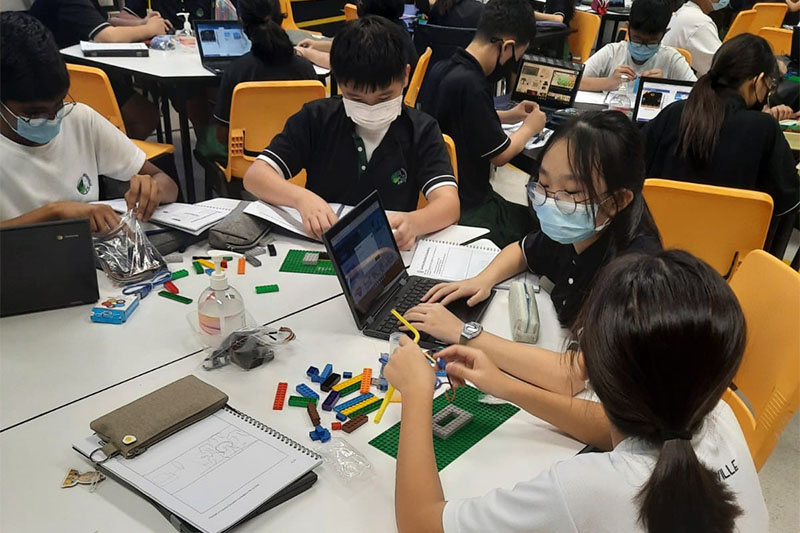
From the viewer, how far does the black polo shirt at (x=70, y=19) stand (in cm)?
376

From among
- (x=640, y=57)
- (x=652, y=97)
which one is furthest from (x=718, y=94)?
(x=640, y=57)

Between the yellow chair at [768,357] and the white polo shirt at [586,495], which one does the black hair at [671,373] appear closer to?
the white polo shirt at [586,495]

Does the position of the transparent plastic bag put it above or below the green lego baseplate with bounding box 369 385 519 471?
above

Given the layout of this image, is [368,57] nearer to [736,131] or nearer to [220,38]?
[736,131]

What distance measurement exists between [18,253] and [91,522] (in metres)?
Result: 0.73

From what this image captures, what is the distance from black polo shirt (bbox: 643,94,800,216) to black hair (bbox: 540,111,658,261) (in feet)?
3.03

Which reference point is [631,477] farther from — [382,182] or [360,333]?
[382,182]

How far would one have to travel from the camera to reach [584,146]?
4.96 feet

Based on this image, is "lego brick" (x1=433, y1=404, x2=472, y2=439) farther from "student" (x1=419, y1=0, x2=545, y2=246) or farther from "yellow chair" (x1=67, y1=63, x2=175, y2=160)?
"yellow chair" (x1=67, y1=63, x2=175, y2=160)

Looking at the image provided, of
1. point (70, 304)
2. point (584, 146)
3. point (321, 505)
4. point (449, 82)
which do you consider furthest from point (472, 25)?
point (321, 505)

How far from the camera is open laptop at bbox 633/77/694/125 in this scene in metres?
3.03

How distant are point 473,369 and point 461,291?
0.37m

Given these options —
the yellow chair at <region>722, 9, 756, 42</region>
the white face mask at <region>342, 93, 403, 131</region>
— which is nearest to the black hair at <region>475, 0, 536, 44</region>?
the white face mask at <region>342, 93, 403, 131</region>

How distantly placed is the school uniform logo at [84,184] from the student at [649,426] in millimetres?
1468
